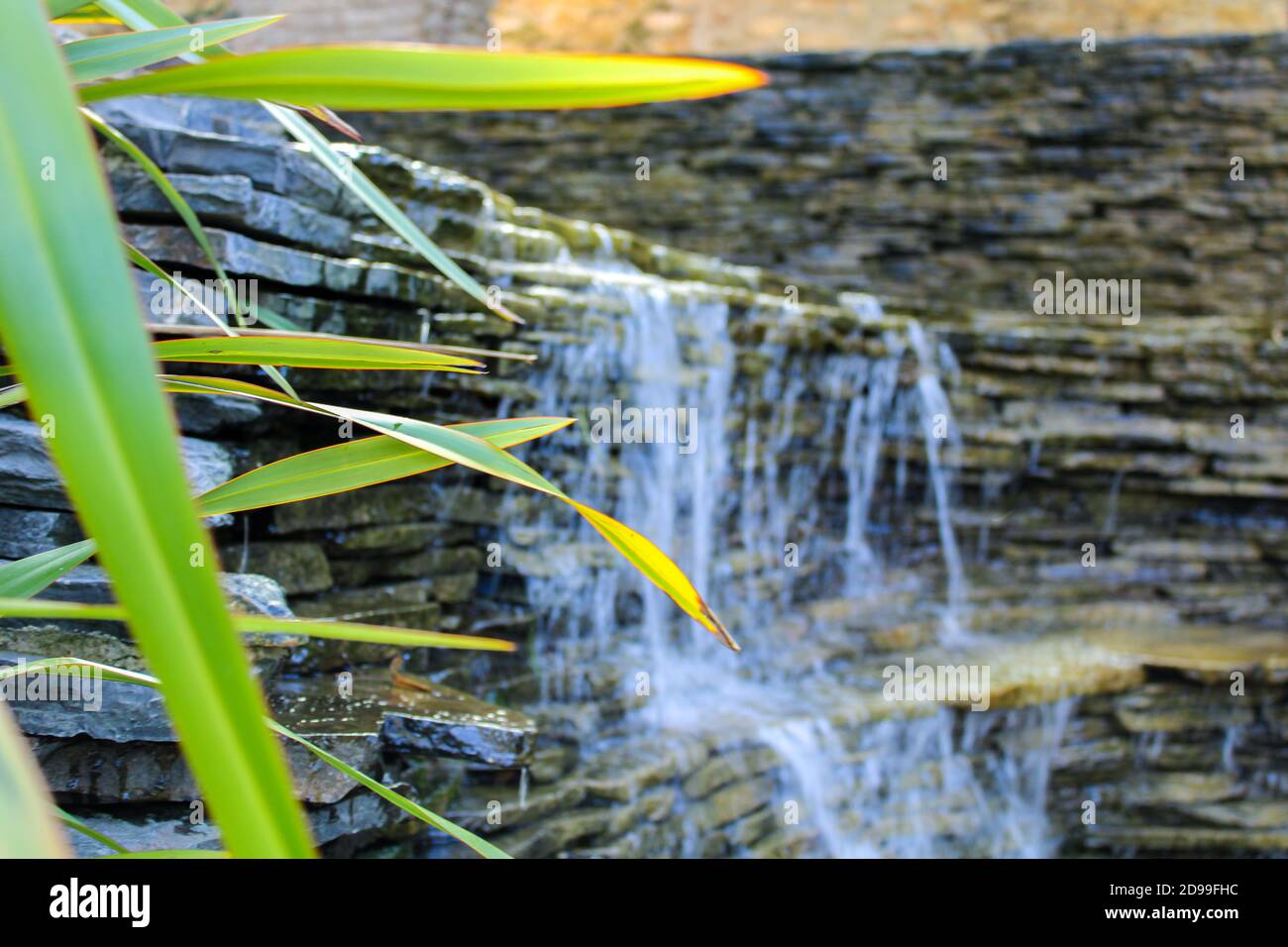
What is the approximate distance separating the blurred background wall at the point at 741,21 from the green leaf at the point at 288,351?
5290 mm

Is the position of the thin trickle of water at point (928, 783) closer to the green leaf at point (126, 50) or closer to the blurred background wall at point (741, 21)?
the green leaf at point (126, 50)

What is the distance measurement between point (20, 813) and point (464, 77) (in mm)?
300

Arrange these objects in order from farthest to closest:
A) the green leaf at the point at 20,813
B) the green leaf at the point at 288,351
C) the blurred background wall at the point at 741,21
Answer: the blurred background wall at the point at 741,21, the green leaf at the point at 288,351, the green leaf at the point at 20,813

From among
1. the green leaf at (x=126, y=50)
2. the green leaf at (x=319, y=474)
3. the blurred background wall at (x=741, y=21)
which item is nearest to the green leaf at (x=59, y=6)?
the green leaf at (x=126, y=50)

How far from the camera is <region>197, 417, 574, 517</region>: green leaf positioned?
83 centimetres

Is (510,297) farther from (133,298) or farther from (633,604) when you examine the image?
(133,298)

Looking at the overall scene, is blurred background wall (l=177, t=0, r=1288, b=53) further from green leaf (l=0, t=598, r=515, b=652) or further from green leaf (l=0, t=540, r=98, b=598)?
green leaf (l=0, t=598, r=515, b=652)

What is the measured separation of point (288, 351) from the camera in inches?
34.7

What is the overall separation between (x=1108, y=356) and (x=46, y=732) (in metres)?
4.09

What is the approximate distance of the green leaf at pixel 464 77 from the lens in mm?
429

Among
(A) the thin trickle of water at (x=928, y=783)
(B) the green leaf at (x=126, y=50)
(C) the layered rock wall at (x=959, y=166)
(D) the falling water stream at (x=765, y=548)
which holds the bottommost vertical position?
(A) the thin trickle of water at (x=928, y=783)

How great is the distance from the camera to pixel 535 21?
602cm

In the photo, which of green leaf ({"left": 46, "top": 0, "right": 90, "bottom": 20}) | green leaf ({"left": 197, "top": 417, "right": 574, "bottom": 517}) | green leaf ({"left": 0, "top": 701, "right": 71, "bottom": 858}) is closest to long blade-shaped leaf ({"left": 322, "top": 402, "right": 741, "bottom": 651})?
green leaf ({"left": 197, "top": 417, "right": 574, "bottom": 517})
